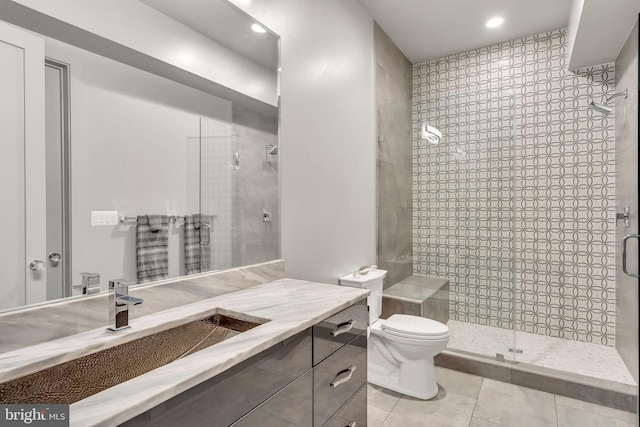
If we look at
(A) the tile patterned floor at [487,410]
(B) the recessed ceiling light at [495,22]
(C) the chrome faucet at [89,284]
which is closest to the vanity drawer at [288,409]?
(C) the chrome faucet at [89,284]

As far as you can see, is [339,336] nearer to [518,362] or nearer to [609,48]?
[518,362]

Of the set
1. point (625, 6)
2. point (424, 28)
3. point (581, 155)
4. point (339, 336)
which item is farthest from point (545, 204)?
point (339, 336)

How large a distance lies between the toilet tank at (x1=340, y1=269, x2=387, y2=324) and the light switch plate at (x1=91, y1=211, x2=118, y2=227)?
1553 mm

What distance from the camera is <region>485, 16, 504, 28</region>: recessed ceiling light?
2.85 meters

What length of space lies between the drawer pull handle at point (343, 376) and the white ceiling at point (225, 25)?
151 cm

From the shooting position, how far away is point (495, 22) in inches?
114

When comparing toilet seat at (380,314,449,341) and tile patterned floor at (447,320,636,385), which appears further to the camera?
tile patterned floor at (447,320,636,385)

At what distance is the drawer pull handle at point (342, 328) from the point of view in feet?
4.40

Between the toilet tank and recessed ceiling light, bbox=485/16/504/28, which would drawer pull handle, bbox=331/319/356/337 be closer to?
the toilet tank

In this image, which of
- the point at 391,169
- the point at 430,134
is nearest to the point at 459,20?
the point at 430,134

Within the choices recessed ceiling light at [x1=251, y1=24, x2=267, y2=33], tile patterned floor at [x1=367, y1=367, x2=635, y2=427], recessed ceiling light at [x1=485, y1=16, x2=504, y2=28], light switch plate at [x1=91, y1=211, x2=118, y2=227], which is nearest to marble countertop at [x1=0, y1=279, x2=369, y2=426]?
light switch plate at [x1=91, y1=211, x2=118, y2=227]

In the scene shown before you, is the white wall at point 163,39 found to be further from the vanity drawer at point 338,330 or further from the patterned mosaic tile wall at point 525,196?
the patterned mosaic tile wall at point 525,196

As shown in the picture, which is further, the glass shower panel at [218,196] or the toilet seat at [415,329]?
the toilet seat at [415,329]

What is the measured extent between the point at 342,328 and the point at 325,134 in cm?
135
